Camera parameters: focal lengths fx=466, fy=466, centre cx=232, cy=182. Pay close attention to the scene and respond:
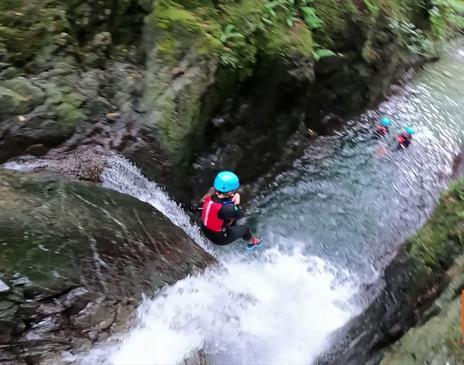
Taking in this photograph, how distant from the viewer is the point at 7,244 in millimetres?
3934

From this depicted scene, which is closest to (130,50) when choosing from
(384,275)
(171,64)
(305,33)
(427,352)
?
(171,64)

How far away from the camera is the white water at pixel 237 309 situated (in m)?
4.51

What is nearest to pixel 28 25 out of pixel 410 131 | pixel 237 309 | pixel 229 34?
pixel 229 34

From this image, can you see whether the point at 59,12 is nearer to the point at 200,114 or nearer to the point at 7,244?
the point at 200,114

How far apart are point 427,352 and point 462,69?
12.6m

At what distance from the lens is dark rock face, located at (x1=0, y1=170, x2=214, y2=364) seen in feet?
12.2

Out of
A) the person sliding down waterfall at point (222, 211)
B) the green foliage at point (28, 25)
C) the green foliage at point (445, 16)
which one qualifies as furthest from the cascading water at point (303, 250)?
the green foliage at point (445, 16)

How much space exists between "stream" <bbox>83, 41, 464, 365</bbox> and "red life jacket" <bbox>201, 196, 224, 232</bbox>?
0.98ft

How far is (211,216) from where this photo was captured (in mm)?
6289

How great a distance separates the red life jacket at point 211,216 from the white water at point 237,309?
0.97ft

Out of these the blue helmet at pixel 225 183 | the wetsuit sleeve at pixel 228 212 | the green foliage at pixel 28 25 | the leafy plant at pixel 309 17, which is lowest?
the wetsuit sleeve at pixel 228 212

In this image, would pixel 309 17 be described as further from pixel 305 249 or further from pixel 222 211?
pixel 222 211

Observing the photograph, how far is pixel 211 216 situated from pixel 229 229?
1.29 feet

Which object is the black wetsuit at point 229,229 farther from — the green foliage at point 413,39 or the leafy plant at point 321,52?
the green foliage at point 413,39
